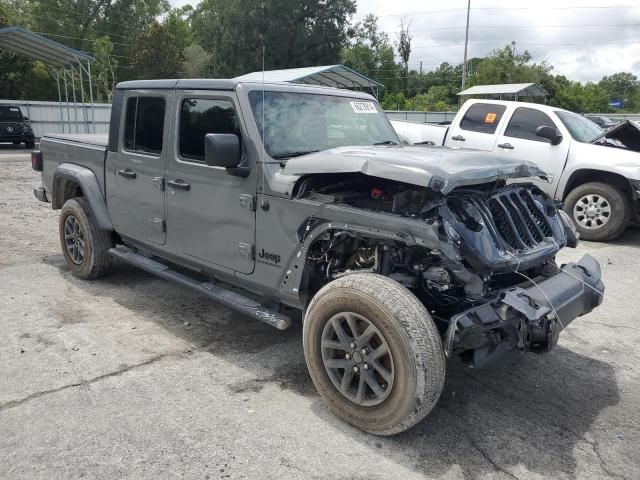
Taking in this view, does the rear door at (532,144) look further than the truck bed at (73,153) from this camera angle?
Yes

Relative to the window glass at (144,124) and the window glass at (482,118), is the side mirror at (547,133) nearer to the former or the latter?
the window glass at (482,118)

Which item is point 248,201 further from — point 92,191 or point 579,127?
point 579,127

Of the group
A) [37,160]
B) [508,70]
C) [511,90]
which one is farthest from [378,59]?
[37,160]

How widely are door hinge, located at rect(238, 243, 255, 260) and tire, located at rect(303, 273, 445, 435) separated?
718 millimetres

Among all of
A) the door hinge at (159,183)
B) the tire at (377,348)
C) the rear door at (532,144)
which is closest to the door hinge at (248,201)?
the tire at (377,348)

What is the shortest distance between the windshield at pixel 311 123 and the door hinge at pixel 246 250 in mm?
644

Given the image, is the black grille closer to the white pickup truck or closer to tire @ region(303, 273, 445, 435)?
tire @ region(303, 273, 445, 435)

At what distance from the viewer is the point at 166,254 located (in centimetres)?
468

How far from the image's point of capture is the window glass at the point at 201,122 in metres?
3.98

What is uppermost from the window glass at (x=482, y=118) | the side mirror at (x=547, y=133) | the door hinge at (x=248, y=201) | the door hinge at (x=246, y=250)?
the window glass at (x=482, y=118)

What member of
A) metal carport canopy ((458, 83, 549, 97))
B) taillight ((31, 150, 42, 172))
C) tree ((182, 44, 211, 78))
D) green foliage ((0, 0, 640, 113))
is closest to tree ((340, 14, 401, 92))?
green foliage ((0, 0, 640, 113))

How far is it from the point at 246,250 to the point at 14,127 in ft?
67.5

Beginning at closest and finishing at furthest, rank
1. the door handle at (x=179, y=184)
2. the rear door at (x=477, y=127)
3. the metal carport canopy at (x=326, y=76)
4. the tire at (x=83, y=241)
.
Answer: the door handle at (x=179, y=184), the tire at (x=83, y=241), the rear door at (x=477, y=127), the metal carport canopy at (x=326, y=76)

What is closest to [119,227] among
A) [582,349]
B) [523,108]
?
[582,349]
